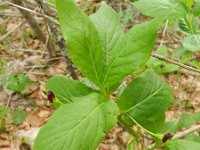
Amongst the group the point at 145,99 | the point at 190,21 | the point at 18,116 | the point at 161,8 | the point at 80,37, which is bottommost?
the point at 18,116

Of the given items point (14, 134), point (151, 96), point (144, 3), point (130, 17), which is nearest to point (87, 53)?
point (151, 96)

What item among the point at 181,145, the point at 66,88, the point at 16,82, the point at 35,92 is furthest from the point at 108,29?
the point at 35,92

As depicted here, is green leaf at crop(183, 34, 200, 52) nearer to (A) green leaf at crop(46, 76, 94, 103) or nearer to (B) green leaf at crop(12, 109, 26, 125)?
(A) green leaf at crop(46, 76, 94, 103)

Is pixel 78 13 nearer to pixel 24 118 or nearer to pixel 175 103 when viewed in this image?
pixel 24 118

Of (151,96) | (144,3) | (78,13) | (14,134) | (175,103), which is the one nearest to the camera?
(78,13)

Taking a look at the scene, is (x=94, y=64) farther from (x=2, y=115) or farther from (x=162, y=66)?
(x=2, y=115)

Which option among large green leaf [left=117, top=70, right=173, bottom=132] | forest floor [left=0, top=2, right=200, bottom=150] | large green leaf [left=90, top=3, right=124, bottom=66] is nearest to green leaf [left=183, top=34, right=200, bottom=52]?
large green leaf [left=117, top=70, right=173, bottom=132]
